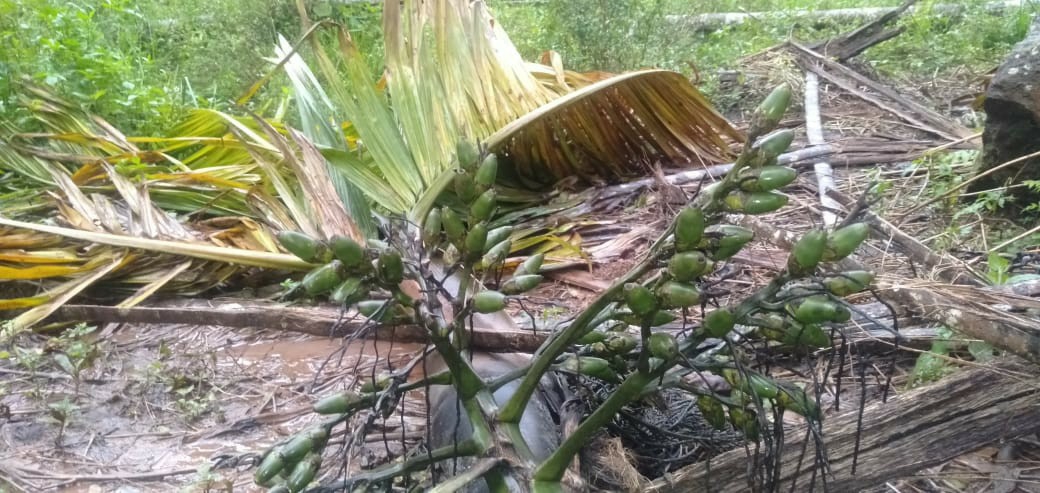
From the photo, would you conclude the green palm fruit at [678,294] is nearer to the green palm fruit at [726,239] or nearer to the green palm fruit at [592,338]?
the green palm fruit at [726,239]

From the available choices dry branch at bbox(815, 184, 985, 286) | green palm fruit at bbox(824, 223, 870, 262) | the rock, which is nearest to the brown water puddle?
green palm fruit at bbox(824, 223, 870, 262)

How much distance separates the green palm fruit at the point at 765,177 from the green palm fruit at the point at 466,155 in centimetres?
33

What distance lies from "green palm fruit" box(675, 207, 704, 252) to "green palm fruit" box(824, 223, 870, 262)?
0.14 metres

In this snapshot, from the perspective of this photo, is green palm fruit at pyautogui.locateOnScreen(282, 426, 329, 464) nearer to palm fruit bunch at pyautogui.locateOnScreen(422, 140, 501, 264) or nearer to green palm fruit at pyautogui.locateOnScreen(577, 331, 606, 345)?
palm fruit bunch at pyautogui.locateOnScreen(422, 140, 501, 264)

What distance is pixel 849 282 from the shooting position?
34.3 inches

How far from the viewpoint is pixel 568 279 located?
2.64m

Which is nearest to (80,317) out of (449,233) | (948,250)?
(449,233)

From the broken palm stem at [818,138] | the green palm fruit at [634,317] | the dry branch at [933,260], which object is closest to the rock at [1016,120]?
the broken palm stem at [818,138]

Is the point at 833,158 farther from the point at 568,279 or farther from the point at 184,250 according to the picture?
the point at 184,250

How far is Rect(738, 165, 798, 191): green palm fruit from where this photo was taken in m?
0.81

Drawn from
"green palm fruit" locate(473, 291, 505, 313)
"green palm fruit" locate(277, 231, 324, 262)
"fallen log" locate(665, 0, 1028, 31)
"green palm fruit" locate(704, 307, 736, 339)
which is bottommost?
"green palm fruit" locate(704, 307, 736, 339)

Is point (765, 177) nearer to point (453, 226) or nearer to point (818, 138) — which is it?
point (453, 226)

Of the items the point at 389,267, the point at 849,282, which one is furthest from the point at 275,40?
the point at 849,282

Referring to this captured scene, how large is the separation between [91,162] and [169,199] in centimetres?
35
